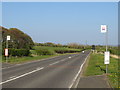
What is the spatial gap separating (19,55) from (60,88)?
111 feet

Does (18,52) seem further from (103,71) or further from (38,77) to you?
(38,77)

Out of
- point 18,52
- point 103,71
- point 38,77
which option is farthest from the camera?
point 18,52

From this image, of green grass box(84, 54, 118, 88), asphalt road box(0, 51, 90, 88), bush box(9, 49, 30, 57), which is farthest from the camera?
bush box(9, 49, 30, 57)

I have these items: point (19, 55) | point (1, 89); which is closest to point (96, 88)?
point (1, 89)

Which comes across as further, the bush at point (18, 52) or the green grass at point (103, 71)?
the bush at point (18, 52)

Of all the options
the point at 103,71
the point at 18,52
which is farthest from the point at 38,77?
the point at 18,52

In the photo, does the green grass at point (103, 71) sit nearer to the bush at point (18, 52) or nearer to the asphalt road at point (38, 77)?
the asphalt road at point (38, 77)

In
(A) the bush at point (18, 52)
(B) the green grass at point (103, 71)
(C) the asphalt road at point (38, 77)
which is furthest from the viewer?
(A) the bush at point (18, 52)

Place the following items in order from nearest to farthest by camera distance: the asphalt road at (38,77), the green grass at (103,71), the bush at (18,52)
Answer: the asphalt road at (38,77) < the green grass at (103,71) < the bush at (18,52)

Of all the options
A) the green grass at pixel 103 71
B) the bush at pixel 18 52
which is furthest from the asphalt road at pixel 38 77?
the bush at pixel 18 52

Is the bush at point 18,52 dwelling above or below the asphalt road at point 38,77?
above

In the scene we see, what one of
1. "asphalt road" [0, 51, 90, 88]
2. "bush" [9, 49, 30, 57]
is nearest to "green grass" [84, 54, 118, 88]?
"asphalt road" [0, 51, 90, 88]

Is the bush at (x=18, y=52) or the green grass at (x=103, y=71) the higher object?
the bush at (x=18, y=52)

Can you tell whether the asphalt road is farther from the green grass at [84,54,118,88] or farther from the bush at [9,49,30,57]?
the bush at [9,49,30,57]
